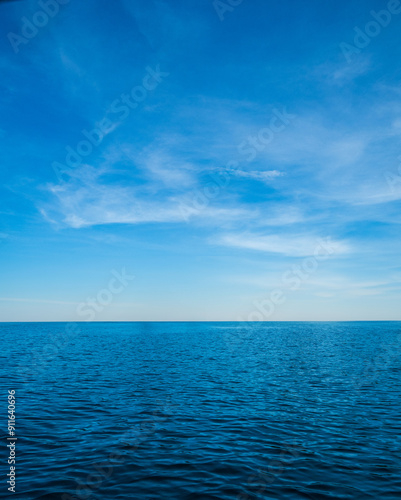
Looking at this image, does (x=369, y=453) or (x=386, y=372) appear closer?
(x=369, y=453)

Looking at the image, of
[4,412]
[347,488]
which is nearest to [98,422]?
[4,412]

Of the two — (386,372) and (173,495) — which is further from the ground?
(173,495)

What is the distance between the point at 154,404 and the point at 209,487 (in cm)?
1354

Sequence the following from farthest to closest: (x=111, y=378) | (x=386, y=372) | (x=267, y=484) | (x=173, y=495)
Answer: (x=386, y=372), (x=111, y=378), (x=267, y=484), (x=173, y=495)

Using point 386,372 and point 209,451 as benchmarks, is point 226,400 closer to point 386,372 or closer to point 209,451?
point 209,451

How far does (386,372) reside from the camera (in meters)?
41.6

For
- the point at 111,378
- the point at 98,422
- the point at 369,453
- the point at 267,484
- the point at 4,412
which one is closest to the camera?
the point at 267,484

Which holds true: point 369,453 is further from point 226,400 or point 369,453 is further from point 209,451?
point 226,400

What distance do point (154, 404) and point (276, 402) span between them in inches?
412

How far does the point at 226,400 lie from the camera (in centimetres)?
2755

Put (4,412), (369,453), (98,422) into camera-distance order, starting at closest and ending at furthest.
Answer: (369,453), (98,422), (4,412)

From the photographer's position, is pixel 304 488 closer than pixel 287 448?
Yes

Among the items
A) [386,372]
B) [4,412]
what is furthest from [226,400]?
A: [386,372]

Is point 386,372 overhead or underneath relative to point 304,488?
underneath
